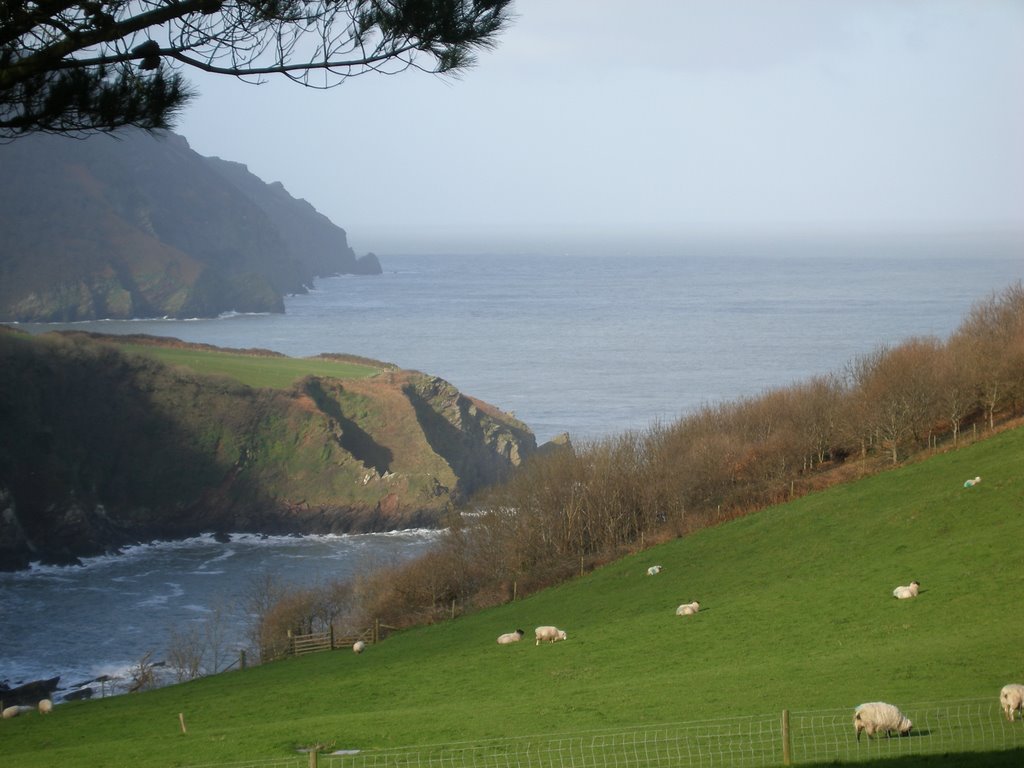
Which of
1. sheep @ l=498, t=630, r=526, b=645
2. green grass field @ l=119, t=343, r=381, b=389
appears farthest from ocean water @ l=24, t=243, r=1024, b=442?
sheep @ l=498, t=630, r=526, b=645

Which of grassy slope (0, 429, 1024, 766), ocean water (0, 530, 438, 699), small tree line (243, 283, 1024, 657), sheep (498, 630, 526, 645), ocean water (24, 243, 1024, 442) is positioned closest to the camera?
grassy slope (0, 429, 1024, 766)

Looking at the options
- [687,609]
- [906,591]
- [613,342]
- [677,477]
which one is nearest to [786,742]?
[906,591]

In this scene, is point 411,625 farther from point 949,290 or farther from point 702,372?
point 949,290

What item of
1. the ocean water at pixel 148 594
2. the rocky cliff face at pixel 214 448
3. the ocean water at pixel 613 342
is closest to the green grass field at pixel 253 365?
the rocky cliff face at pixel 214 448

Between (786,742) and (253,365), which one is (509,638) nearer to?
(786,742)

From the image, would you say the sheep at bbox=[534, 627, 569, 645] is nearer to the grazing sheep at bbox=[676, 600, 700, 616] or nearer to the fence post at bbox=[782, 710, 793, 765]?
the grazing sheep at bbox=[676, 600, 700, 616]

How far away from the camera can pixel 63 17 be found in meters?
13.3

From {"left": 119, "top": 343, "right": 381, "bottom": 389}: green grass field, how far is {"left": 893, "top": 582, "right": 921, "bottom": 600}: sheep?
3021 inches

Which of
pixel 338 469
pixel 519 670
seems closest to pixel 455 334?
pixel 338 469

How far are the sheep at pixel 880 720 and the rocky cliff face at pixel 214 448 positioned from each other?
64.3 metres

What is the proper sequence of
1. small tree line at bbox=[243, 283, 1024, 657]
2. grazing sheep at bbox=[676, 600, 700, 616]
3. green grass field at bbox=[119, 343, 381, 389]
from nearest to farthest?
1. grazing sheep at bbox=[676, 600, 700, 616]
2. small tree line at bbox=[243, 283, 1024, 657]
3. green grass field at bbox=[119, 343, 381, 389]

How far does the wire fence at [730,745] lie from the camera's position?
1462 cm

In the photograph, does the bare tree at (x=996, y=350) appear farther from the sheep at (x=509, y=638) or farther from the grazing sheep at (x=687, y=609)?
the sheep at (x=509, y=638)

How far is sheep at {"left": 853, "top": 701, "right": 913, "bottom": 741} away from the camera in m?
15.4
